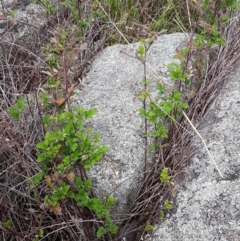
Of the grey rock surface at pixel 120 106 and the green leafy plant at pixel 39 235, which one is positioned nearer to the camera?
the green leafy plant at pixel 39 235

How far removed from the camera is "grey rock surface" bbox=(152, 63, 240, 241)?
1.82 meters

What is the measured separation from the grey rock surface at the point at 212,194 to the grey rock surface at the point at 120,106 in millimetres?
229

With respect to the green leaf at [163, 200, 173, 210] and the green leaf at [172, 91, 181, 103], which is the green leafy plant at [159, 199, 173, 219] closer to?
the green leaf at [163, 200, 173, 210]

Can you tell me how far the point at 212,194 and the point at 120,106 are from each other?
0.63 m

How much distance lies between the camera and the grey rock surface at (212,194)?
5.98 ft

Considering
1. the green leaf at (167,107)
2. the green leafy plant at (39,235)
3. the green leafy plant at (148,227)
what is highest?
the green leaf at (167,107)

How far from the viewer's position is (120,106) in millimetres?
2277

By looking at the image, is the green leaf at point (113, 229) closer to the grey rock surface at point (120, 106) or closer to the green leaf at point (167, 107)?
the grey rock surface at point (120, 106)

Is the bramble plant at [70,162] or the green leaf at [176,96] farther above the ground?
the green leaf at [176,96]

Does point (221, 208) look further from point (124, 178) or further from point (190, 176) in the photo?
point (124, 178)

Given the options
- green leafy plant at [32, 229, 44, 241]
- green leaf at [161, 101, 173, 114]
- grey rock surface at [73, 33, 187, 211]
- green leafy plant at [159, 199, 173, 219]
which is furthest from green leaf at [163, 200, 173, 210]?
green leafy plant at [32, 229, 44, 241]

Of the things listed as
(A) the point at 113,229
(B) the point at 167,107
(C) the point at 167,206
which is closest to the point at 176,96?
(B) the point at 167,107

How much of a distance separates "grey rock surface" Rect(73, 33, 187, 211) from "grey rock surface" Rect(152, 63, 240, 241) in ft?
0.75

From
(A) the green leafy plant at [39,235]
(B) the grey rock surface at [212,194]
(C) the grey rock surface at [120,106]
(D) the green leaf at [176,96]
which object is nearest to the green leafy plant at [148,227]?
(B) the grey rock surface at [212,194]
